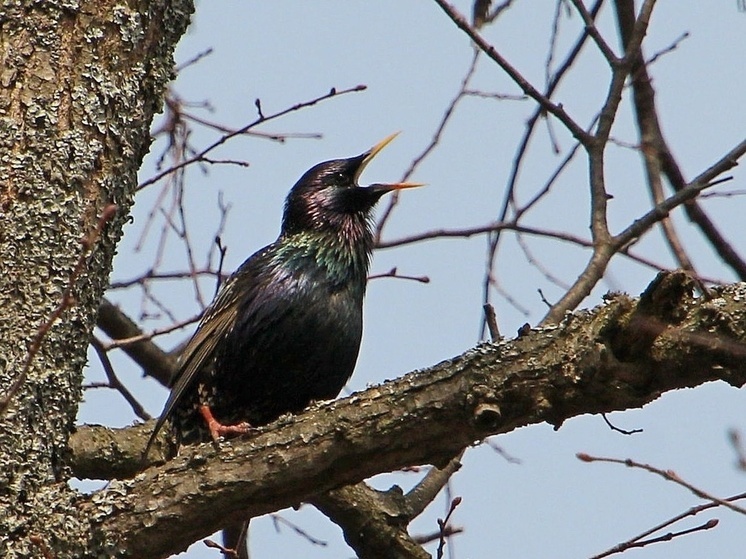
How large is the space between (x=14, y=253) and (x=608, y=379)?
1369 millimetres

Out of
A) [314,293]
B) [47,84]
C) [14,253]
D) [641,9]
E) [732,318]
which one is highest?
[641,9]

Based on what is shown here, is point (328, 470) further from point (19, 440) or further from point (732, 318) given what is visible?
point (732, 318)

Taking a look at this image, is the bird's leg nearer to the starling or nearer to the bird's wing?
the starling

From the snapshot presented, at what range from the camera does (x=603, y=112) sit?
411cm

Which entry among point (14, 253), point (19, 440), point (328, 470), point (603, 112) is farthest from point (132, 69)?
point (603, 112)

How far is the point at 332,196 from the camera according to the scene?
515 centimetres

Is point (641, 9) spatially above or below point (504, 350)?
above

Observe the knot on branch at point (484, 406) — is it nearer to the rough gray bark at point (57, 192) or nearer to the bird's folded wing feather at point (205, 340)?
the rough gray bark at point (57, 192)

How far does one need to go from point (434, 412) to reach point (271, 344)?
6.42ft

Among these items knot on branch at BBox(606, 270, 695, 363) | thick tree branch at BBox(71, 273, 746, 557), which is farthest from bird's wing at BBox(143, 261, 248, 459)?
knot on branch at BBox(606, 270, 695, 363)

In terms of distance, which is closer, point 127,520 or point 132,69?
point 127,520

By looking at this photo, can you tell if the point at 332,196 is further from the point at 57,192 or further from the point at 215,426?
the point at 57,192

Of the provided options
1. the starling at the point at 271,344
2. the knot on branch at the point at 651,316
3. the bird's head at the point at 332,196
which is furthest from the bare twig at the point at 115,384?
the knot on branch at the point at 651,316

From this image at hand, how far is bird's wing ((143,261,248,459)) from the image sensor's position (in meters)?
4.28
